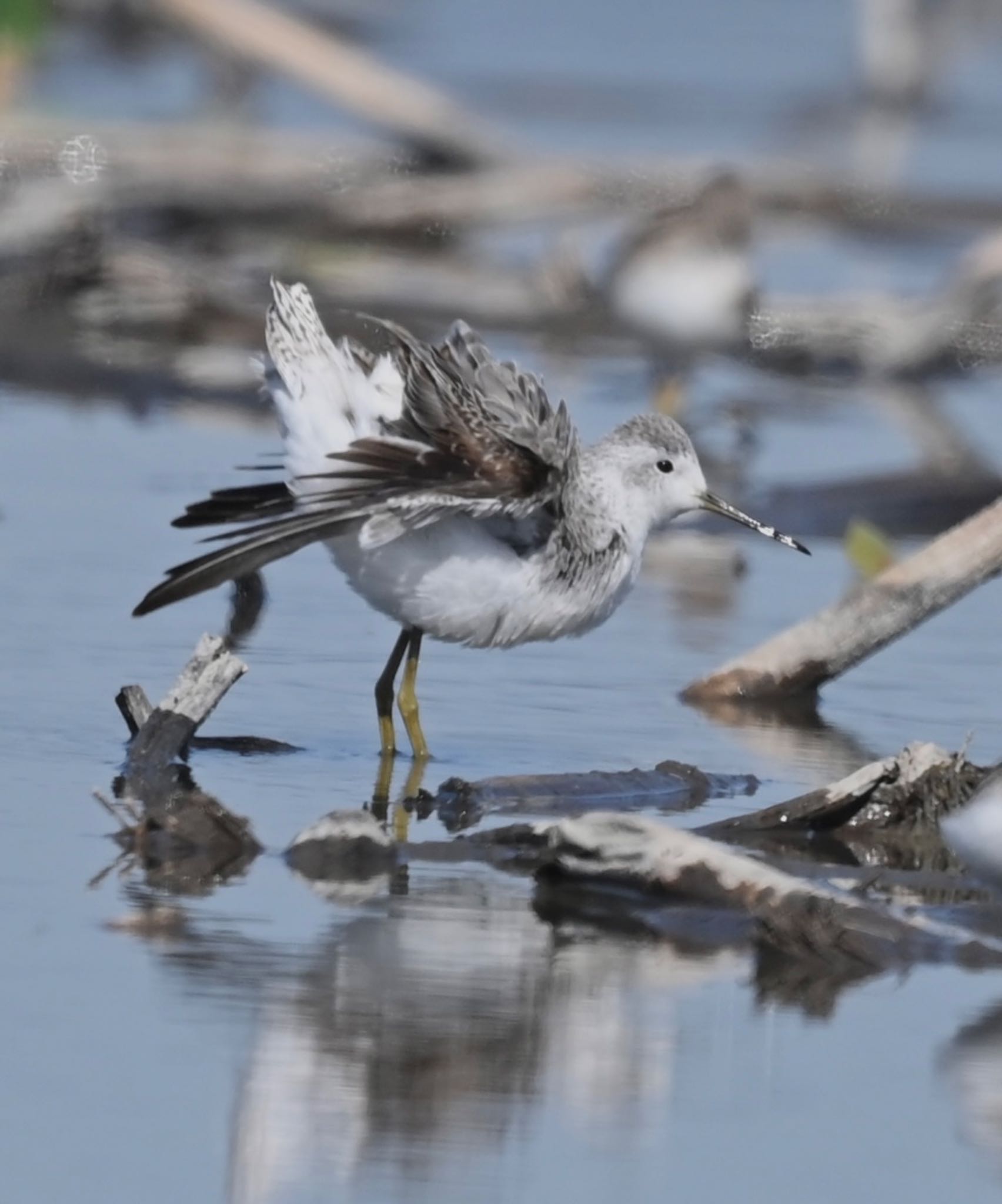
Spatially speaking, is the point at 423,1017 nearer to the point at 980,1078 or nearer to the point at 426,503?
the point at 980,1078

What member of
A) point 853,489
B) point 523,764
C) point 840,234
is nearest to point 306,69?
point 840,234

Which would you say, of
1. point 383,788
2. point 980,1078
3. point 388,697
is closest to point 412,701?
point 388,697

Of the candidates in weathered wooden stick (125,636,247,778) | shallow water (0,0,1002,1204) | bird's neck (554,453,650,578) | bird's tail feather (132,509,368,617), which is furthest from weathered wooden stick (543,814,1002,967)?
bird's neck (554,453,650,578)

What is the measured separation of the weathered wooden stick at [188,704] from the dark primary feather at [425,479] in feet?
0.85

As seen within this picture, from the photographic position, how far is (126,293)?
13.5 m

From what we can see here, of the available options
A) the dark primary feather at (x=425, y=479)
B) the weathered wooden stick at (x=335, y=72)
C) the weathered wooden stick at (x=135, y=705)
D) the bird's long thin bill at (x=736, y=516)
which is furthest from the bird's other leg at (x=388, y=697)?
the weathered wooden stick at (x=335, y=72)

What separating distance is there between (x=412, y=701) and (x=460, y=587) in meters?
0.58

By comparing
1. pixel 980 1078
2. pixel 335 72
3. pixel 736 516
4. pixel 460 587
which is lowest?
pixel 980 1078

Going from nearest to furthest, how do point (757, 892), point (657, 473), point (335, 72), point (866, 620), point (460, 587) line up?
1. point (757, 892)
2. point (460, 587)
3. point (657, 473)
4. point (866, 620)
5. point (335, 72)

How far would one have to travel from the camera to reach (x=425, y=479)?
637 centimetres

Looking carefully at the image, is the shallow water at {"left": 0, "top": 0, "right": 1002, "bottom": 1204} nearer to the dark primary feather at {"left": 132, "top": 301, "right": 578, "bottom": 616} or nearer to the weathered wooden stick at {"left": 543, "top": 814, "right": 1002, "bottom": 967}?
the weathered wooden stick at {"left": 543, "top": 814, "right": 1002, "bottom": 967}

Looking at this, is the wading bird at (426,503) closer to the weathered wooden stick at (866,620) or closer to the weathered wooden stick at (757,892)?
the weathered wooden stick at (866,620)

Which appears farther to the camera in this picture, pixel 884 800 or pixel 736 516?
pixel 736 516

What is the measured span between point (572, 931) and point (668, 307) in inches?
323
